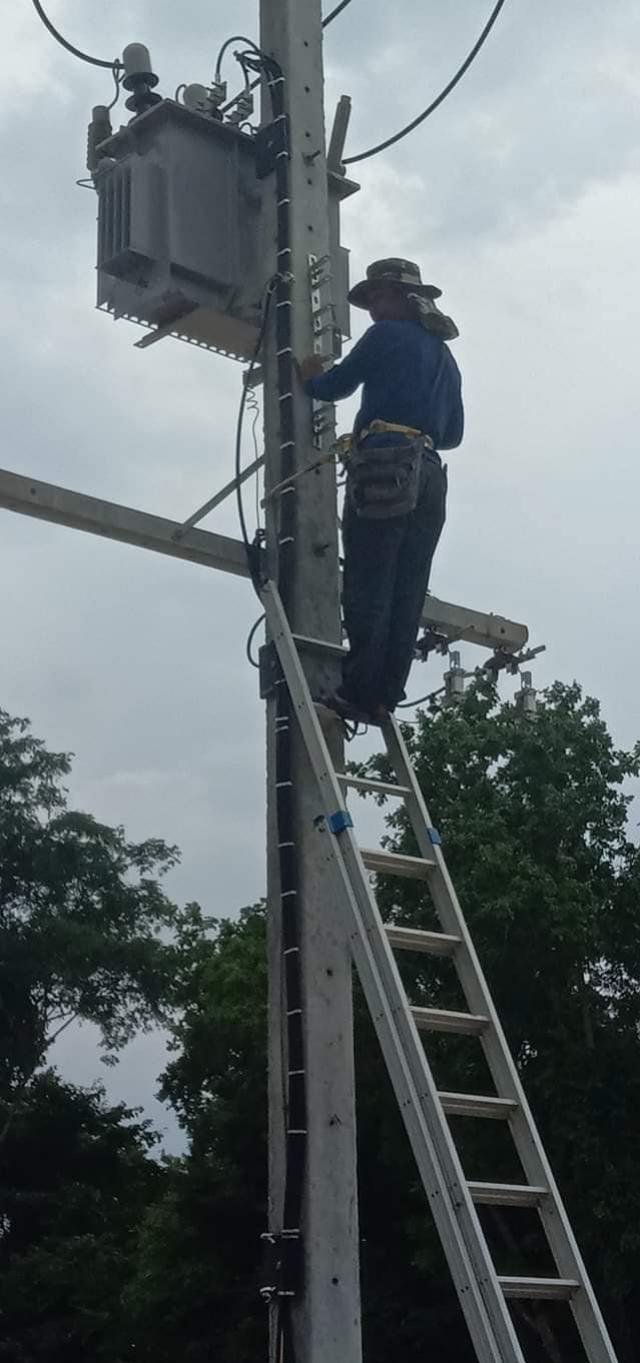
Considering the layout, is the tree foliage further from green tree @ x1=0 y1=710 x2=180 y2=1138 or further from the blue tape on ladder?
the blue tape on ladder

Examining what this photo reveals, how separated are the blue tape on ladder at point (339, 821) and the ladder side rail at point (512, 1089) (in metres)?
0.49

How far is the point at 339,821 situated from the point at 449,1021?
71 centimetres

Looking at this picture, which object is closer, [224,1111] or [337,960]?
[337,960]

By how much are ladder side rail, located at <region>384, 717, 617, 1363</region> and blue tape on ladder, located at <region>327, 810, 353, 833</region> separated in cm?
49

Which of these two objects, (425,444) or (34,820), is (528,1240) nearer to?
(34,820)

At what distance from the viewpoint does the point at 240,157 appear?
23.5 ft

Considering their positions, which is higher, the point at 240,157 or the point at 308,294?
the point at 240,157

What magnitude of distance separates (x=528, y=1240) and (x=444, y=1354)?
10.8 ft

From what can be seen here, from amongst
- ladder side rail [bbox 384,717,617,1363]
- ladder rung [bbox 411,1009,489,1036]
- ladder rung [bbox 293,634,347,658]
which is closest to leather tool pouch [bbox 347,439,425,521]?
ladder rung [bbox 293,634,347,658]

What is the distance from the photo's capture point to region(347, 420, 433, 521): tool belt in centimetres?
610

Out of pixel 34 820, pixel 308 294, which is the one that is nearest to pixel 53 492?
pixel 308 294

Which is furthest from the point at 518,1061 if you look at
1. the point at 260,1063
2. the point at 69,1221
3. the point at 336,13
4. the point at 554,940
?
the point at 336,13

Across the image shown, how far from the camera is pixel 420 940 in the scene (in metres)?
5.54

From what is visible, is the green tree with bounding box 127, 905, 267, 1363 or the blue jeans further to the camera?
the green tree with bounding box 127, 905, 267, 1363
